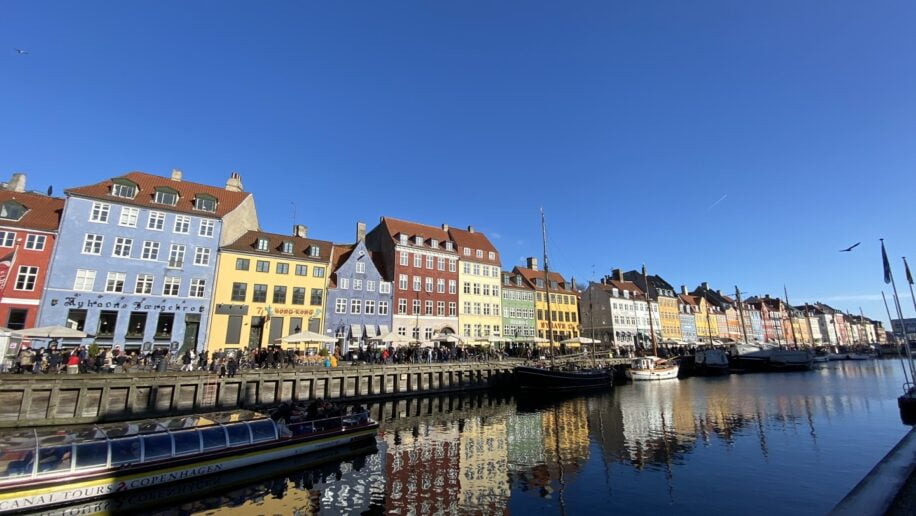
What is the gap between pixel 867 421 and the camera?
24078 millimetres

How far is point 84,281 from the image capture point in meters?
33.2

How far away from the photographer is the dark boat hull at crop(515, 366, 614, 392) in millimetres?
39906

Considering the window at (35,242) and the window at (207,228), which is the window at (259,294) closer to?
the window at (207,228)

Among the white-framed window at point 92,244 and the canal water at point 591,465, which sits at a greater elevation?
the white-framed window at point 92,244

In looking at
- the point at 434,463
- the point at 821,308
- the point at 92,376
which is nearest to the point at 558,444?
the point at 434,463

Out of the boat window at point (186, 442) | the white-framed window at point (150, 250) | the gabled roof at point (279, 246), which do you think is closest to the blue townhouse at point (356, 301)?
the gabled roof at point (279, 246)

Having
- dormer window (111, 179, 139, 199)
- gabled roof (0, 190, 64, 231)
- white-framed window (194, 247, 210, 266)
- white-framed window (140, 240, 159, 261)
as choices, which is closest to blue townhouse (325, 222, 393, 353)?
white-framed window (194, 247, 210, 266)

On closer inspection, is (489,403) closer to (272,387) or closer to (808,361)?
(272,387)

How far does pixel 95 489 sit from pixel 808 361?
89254mm

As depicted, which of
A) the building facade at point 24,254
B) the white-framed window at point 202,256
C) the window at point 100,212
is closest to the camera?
the building facade at point 24,254

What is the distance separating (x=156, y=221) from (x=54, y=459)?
1197 inches

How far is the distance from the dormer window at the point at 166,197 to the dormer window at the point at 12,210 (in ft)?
27.9

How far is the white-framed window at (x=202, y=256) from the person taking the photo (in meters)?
38.0

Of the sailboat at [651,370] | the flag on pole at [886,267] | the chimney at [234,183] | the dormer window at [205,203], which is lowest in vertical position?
the sailboat at [651,370]
